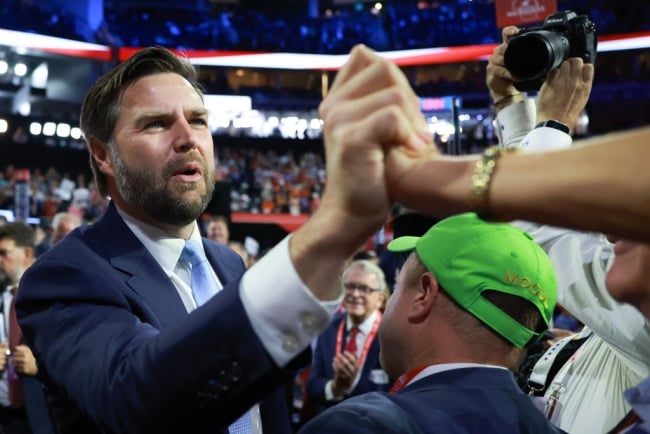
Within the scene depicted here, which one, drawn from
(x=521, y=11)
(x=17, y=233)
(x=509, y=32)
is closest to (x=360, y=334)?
(x=17, y=233)

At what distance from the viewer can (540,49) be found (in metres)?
2.02

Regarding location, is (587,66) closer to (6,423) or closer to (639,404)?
(639,404)

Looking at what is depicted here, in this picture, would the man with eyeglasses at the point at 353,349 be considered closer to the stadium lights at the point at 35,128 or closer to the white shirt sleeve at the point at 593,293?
the white shirt sleeve at the point at 593,293

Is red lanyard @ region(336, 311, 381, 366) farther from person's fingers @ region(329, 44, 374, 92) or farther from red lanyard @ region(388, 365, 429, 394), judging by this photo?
person's fingers @ region(329, 44, 374, 92)

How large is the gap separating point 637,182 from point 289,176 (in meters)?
22.6

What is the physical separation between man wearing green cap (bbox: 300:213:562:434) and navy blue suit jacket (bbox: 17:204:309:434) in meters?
0.38

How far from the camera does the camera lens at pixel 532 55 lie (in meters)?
2.00

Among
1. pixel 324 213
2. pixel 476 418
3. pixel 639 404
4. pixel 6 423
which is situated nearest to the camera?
pixel 324 213

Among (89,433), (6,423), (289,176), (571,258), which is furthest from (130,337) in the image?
(289,176)

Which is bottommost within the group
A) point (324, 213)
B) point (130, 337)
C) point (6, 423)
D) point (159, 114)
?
point (6, 423)

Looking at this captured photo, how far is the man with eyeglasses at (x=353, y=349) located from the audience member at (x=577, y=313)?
2.71 meters

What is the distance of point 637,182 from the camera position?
0.80 m

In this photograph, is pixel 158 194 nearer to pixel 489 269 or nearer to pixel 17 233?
pixel 489 269

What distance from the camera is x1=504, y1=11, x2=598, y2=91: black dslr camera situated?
78.9 inches
